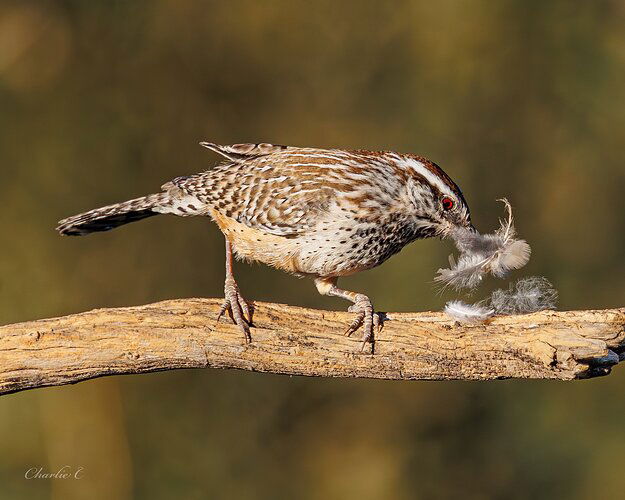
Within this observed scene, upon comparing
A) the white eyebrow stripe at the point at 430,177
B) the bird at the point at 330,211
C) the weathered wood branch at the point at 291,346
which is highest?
the white eyebrow stripe at the point at 430,177

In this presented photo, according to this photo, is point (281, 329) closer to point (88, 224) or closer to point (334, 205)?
point (334, 205)

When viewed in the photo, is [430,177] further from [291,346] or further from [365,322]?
[291,346]

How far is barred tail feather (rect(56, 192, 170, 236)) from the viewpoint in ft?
14.0

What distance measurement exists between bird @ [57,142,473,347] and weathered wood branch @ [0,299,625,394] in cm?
11

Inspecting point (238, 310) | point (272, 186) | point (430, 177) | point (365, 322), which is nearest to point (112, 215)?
point (272, 186)

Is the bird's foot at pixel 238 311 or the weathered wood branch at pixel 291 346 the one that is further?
the bird's foot at pixel 238 311

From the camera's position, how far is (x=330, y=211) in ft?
12.2

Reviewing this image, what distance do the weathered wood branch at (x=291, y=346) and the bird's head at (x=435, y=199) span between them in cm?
50

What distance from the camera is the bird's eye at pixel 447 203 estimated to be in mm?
3770

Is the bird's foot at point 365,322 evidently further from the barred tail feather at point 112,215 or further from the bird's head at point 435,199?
the barred tail feather at point 112,215

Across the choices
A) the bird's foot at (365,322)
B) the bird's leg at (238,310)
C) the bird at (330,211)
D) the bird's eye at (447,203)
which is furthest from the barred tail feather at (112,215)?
the bird's eye at (447,203)

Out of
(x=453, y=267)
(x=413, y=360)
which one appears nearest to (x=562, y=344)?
(x=413, y=360)

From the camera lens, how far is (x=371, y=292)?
6688 mm

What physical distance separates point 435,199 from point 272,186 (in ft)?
2.48
